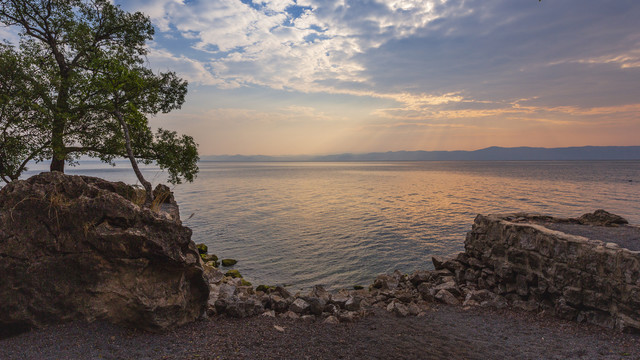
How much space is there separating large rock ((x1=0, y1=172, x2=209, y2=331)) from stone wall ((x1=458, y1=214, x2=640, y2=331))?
15.4m

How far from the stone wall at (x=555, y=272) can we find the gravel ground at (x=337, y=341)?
83 cm

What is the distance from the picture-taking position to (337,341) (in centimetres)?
970

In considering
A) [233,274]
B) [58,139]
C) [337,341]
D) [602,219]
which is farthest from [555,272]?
[58,139]

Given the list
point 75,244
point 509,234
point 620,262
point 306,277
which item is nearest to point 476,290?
point 509,234

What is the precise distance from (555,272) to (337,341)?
10126 millimetres

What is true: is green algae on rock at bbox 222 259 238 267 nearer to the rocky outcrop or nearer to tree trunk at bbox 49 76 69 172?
tree trunk at bbox 49 76 69 172

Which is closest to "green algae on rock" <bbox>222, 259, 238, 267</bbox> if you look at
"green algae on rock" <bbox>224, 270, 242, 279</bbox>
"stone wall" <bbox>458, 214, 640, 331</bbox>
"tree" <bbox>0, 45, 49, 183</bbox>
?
"green algae on rock" <bbox>224, 270, 242, 279</bbox>

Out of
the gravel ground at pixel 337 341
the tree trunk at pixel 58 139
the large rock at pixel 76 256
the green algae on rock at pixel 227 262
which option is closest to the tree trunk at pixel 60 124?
the tree trunk at pixel 58 139

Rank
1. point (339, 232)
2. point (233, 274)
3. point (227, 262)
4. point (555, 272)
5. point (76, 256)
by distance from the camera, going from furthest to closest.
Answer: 1. point (339, 232)
2. point (227, 262)
3. point (233, 274)
4. point (555, 272)
5. point (76, 256)

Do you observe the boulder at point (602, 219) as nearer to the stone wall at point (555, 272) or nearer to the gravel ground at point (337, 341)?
the stone wall at point (555, 272)

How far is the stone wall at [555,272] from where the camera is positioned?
10.7 m

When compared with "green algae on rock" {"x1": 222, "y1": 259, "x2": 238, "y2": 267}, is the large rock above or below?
above

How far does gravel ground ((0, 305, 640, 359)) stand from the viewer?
8.18 metres

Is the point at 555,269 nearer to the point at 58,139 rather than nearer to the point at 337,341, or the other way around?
the point at 337,341
